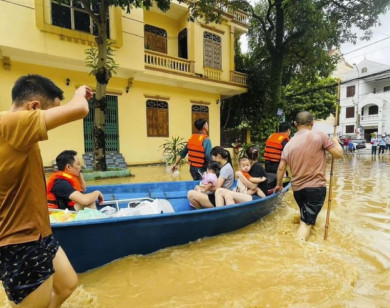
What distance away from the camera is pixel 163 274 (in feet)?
8.69

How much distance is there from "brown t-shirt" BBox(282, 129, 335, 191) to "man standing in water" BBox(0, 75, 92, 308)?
8.75 feet

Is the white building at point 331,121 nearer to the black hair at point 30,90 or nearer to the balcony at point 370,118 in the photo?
the balcony at point 370,118

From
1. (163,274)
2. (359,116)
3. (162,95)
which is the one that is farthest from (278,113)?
(359,116)

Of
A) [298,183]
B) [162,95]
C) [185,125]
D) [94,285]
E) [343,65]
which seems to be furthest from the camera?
[343,65]

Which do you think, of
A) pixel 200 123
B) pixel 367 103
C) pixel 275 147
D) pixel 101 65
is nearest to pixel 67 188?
pixel 200 123

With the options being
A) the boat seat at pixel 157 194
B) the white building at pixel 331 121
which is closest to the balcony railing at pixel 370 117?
the white building at pixel 331 121

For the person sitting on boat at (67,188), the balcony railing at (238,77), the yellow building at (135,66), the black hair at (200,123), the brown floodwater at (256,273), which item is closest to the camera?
the brown floodwater at (256,273)

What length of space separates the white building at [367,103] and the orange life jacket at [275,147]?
26.5m

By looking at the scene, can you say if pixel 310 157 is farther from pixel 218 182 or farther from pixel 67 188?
pixel 67 188

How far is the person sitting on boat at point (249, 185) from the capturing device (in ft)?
12.1

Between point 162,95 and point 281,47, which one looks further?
point 281,47

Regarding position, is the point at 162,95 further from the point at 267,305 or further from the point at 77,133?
the point at 267,305

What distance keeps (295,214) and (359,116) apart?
3033cm

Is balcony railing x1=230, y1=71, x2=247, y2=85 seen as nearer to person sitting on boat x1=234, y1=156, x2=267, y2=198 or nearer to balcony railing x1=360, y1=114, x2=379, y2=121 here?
person sitting on boat x1=234, y1=156, x2=267, y2=198
